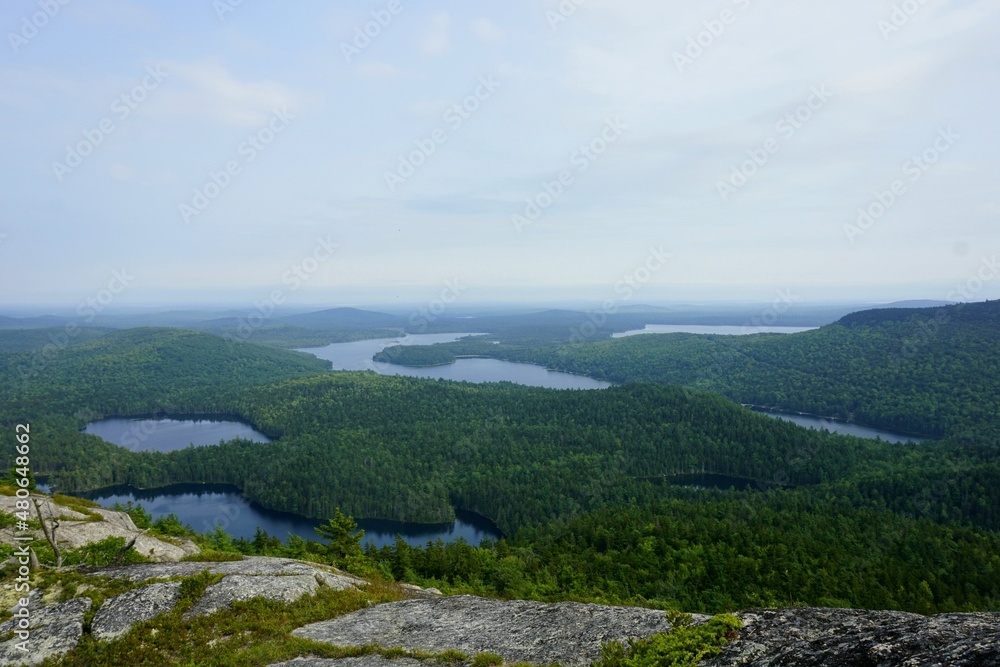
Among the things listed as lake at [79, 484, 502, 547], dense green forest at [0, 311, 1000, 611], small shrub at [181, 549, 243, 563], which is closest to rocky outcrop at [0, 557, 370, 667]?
small shrub at [181, 549, 243, 563]

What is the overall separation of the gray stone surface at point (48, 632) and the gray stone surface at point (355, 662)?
726 centimetres

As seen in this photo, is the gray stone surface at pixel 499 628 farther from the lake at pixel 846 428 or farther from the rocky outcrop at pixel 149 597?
the lake at pixel 846 428

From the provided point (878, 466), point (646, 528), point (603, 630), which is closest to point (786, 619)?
point (603, 630)

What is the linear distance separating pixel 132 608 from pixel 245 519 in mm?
100992

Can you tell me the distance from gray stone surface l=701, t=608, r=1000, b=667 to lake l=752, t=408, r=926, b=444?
156 m

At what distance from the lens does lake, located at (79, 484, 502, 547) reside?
94.8 m

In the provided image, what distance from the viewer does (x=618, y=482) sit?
107125mm

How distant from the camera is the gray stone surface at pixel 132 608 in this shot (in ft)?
51.5

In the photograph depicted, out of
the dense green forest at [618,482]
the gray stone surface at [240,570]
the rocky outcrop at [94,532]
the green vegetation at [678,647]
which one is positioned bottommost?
the dense green forest at [618,482]

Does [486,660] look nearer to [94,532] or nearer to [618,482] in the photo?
[94,532]

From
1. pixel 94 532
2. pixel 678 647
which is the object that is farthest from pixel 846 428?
pixel 94 532

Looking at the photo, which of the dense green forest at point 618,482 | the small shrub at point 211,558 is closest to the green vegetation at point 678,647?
the dense green forest at point 618,482

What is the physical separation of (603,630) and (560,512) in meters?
86.1

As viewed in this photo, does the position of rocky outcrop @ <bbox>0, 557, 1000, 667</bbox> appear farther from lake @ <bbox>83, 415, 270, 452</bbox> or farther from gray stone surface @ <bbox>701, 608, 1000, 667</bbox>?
lake @ <bbox>83, 415, 270, 452</bbox>
